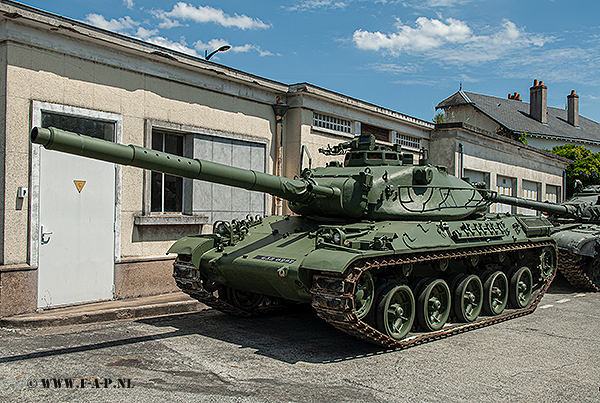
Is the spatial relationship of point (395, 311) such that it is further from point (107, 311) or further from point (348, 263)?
point (107, 311)

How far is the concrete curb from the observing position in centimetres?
831

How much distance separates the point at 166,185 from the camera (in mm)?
11461

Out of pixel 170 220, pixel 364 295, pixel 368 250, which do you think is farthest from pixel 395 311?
pixel 170 220

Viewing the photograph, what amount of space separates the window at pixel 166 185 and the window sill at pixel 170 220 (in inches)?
12.5

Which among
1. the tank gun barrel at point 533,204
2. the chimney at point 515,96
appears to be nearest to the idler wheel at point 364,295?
the tank gun barrel at point 533,204

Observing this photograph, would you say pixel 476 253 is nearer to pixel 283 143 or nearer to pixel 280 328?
pixel 280 328

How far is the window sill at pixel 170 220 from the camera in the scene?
1059cm

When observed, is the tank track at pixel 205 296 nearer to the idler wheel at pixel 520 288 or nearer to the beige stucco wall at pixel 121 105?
the beige stucco wall at pixel 121 105

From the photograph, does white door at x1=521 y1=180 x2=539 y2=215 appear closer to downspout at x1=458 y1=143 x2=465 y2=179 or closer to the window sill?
downspout at x1=458 y1=143 x2=465 y2=179

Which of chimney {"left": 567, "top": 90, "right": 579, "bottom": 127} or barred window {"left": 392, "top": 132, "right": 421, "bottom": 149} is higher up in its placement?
chimney {"left": 567, "top": 90, "right": 579, "bottom": 127}

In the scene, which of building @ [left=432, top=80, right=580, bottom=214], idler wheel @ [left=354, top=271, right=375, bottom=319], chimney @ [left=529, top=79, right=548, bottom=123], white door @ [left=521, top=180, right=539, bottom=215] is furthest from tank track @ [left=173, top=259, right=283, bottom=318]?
chimney @ [left=529, top=79, right=548, bottom=123]

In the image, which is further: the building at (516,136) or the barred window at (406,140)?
the building at (516,136)

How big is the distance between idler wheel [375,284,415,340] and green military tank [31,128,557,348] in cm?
1

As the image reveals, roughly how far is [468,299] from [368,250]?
2796mm
